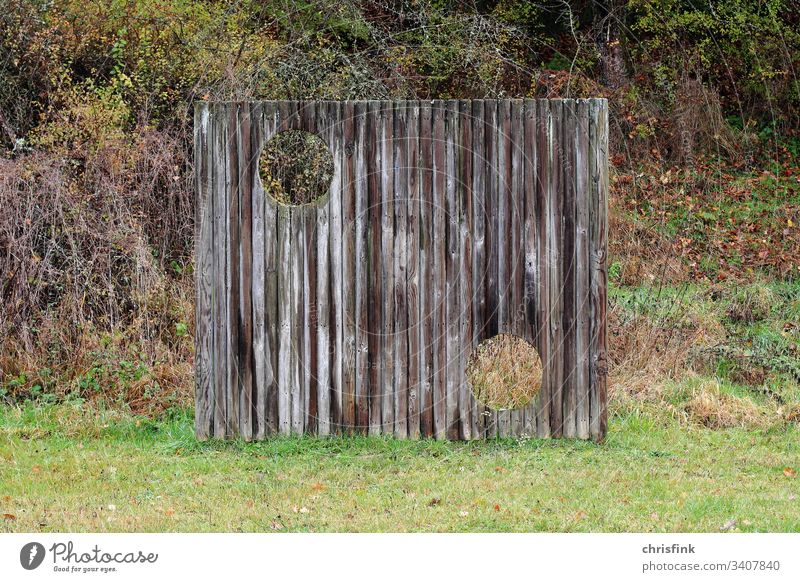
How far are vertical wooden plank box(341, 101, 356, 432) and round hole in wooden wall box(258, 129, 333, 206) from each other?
331cm

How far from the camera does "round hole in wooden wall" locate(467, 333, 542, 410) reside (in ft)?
26.2

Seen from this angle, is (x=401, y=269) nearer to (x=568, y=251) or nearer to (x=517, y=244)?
(x=517, y=244)

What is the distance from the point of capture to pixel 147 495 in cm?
569

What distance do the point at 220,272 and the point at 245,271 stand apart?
0.16 meters

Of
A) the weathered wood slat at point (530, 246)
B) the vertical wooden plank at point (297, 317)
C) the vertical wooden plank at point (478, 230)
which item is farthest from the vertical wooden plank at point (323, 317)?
the weathered wood slat at point (530, 246)

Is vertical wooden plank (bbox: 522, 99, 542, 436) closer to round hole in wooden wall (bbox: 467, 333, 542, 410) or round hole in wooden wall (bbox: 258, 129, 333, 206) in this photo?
round hole in wooden wall (bbox: 467, 333, 542, 410)

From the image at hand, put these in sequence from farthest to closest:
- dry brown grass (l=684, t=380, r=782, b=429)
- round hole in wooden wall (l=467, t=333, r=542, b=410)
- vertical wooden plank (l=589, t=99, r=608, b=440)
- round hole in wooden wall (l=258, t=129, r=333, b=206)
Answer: round hole in wooden wall (l=258, t=129, r=333, b=206), round hole in wooden wall (l=467, t=333, r=542, b=410), dry brown grass (l=684, t=380, r=782, b=429), vertical wooden plank (l=589, t=99, r=608, b=440)

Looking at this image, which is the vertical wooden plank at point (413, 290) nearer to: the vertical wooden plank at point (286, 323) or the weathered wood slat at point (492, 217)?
the weathered wood slat at point (492, 217)

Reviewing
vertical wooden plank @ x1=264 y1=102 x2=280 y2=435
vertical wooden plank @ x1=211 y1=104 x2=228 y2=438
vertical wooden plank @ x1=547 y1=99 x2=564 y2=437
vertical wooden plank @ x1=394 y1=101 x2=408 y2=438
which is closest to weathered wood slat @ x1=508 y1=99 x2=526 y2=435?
vertical wooden plank @ x1=547 y1=99 x2=564 y2=437

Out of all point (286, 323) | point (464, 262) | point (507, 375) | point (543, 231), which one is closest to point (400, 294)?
point (464, 262)

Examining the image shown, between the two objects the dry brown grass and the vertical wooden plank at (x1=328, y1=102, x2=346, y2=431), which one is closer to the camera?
the vertical wooden plank at (x1=328, y1=102, x2=346, y2=431)

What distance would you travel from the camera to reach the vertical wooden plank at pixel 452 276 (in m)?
6.54
